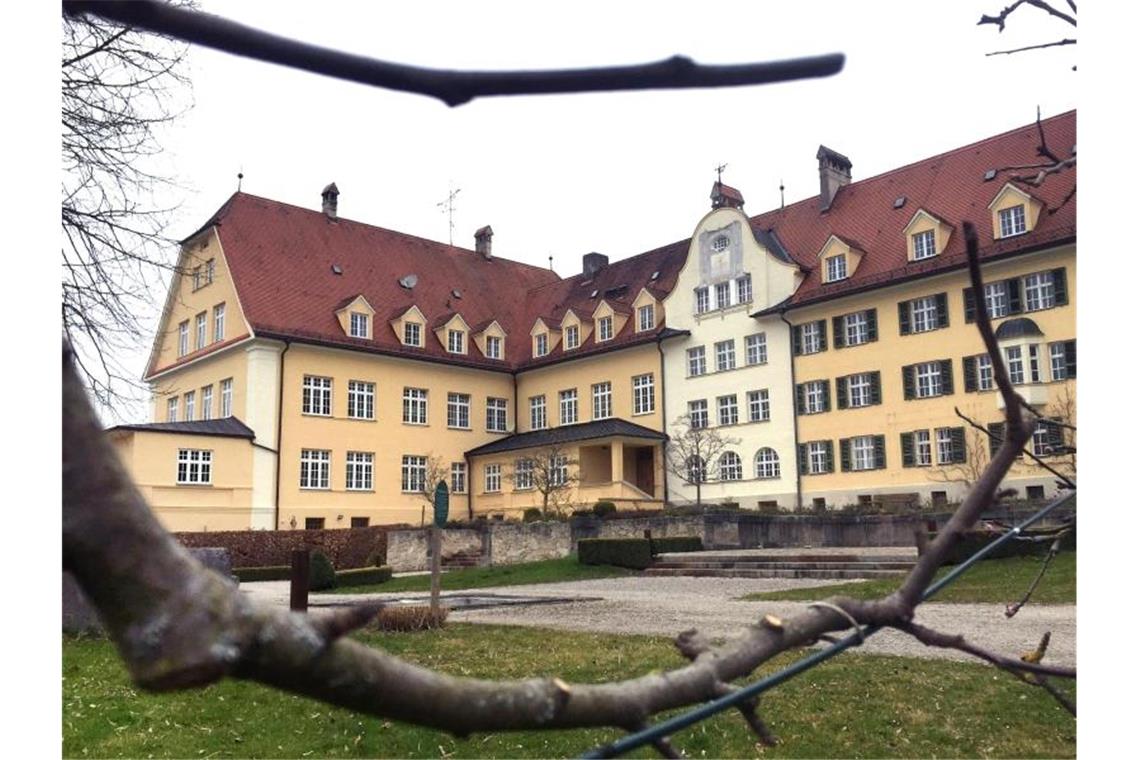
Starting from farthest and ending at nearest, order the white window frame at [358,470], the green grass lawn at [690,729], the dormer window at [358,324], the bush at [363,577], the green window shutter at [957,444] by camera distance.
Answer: the dormer window at [358,324]
the white window frame at [358,470]
the green window shutter at [957,444]
the bush at [363,577]
the green grass lawn at [690,729]

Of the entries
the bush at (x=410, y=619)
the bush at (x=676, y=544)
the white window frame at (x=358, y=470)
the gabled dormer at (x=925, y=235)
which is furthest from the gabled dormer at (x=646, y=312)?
the bush at (x=410, y=619)

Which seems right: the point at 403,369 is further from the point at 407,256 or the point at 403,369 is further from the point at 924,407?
the point at 924,407

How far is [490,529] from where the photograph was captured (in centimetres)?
2241

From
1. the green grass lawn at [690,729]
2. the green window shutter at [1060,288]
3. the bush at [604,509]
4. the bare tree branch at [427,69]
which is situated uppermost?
the green window shutter at [1060,288]

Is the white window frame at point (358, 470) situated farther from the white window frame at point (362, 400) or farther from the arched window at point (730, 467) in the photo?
the arched window at point (730, 467)

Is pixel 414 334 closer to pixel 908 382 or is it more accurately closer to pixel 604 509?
pixel 604 509

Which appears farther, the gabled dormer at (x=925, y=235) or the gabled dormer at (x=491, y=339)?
the gabled dormer at (x=491, y=339)

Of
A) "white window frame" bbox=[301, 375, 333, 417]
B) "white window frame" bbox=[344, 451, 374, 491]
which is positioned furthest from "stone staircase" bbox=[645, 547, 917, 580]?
"white window frame" bbox=[301, 375, 333, 417]

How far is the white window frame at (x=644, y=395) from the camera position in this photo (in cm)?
3025

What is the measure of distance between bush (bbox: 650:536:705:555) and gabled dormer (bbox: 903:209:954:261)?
32.7 feet

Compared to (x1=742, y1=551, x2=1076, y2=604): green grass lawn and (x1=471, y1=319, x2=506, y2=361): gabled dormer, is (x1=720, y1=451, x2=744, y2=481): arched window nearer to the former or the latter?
(x1=471, y1=319, x2=506, y2=361): gabled dormer

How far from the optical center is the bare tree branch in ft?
1.74

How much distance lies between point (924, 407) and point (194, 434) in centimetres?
1781
